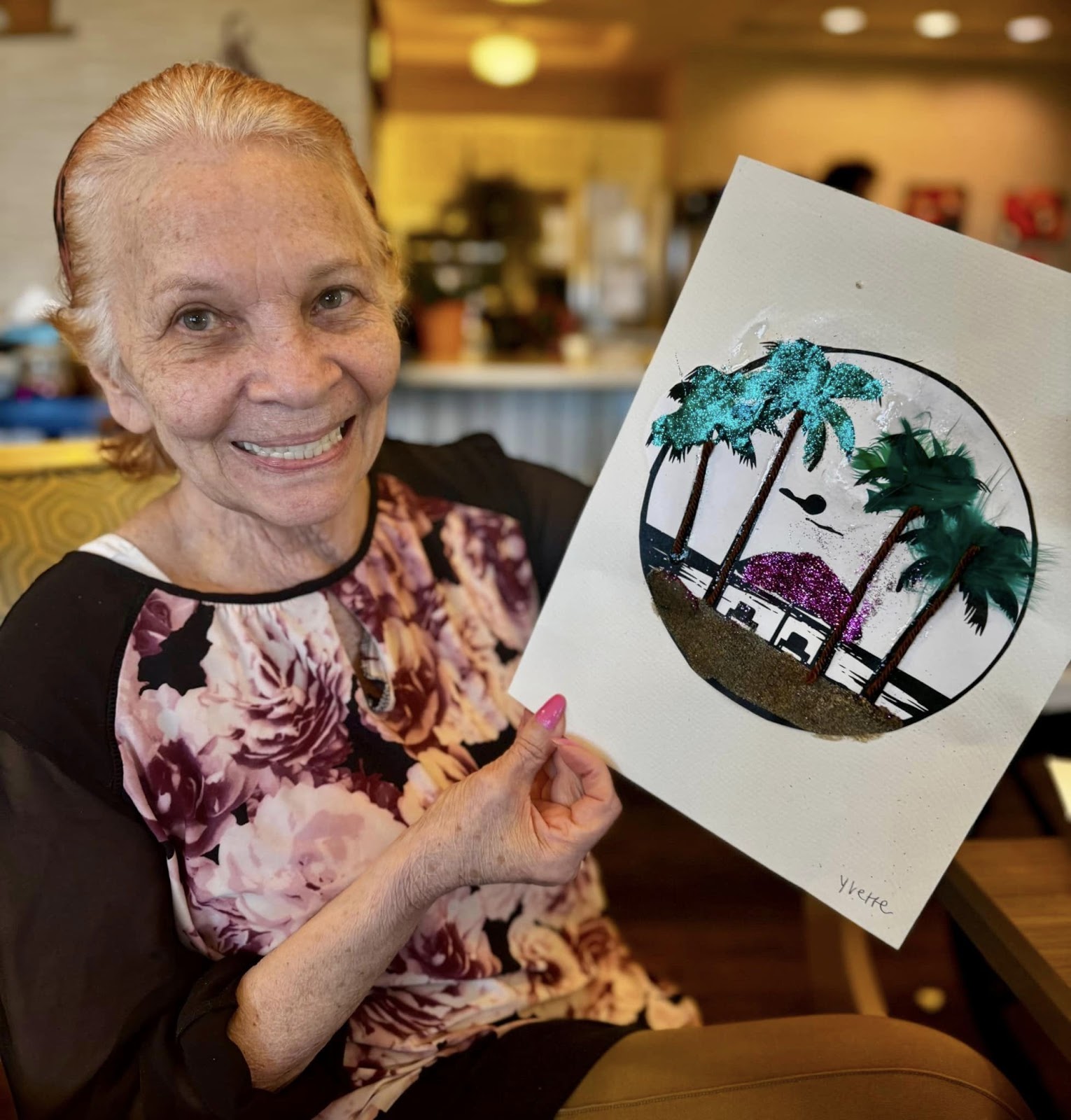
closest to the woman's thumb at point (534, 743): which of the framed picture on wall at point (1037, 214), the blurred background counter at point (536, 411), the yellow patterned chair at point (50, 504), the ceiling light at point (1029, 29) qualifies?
the yellow patterned chair at point (50, 504)

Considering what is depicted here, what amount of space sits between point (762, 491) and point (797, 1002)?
55.1 inches

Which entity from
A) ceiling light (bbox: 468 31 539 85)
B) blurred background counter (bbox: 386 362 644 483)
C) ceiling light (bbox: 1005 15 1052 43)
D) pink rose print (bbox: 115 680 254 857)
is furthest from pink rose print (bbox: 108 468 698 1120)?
ceiling light (bbox: 1005 15 1052 43)

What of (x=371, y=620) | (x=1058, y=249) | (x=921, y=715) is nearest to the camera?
(x=921, y=715)

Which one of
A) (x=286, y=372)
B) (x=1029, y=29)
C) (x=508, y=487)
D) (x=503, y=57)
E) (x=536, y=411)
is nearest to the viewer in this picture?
(x=286, y=372)

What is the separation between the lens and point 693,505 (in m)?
0.66

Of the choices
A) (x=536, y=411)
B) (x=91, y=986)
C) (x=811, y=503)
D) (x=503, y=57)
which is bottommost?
(x=536, y=411)

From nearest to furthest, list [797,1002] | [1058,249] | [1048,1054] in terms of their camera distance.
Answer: [1048,1054], [797,1002], [1058,249]

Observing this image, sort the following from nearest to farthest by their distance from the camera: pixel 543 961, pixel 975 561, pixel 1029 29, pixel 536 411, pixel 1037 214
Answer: pixel 975 561, pixel 543 961, pixel 536 411, pixel 1029 29, pixel 1037 214

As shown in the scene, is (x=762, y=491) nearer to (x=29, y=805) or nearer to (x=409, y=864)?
(x=409, y=864)

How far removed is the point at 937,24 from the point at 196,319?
215 inches

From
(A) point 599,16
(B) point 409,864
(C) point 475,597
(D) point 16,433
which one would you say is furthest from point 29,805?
(A) point 599,16

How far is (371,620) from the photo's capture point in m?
0.85

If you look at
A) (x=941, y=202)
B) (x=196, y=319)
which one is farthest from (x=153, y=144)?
(x=941, y=202)

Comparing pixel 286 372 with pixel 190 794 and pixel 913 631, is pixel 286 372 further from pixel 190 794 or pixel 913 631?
pixel 913 631
